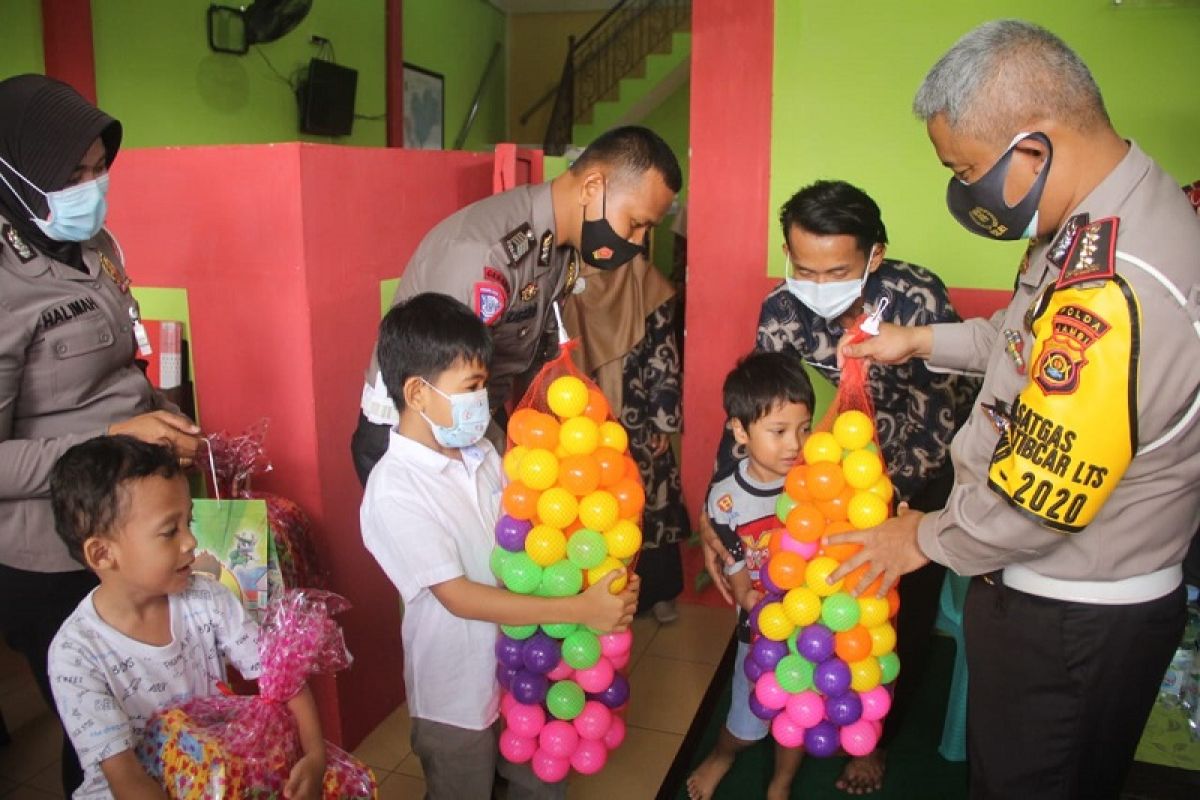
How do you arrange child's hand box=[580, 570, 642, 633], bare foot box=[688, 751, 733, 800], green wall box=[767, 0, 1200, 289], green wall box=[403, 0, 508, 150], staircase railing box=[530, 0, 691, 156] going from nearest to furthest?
1. child's hand box=[580, 570, 642, 633]
2. bare foot box=[688, 751, 733, 800]
3. green wall box=[767, 0, 1200, 289]
4. green wall box=[403, 0, 508, 150]
5. staircase railing box=[530, 0, 691, 156]

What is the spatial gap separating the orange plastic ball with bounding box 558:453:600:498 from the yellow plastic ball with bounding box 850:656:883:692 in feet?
2.04

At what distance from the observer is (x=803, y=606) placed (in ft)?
5.58

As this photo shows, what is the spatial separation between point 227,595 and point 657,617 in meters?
2.12

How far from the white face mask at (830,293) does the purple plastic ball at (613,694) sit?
1028mm

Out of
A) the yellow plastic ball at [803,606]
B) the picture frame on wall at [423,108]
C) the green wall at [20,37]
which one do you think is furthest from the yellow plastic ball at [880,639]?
the picture frame on wall at [423,108]

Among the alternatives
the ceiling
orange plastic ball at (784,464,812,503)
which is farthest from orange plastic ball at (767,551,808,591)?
the ceiling

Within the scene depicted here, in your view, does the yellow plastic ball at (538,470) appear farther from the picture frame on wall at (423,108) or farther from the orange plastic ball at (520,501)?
the picture frame on wall at (423,108)

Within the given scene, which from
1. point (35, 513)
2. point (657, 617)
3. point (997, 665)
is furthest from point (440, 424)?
point (657, 617)

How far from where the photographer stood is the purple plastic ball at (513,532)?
5.27ft

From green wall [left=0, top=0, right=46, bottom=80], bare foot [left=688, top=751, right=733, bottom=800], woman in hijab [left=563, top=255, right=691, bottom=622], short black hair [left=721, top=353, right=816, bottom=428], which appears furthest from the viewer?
green wall [left=0, top=0, right=46, bottom=80]

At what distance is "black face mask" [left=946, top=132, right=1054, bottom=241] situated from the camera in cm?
137

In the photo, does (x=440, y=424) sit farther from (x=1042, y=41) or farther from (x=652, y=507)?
(x=652, y=507)

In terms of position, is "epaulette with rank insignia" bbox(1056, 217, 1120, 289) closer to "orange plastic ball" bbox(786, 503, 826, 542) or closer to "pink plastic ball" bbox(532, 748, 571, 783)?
"orange plastic ball" bbox(786, 503, 826, 542)

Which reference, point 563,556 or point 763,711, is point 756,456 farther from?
point 563,556
